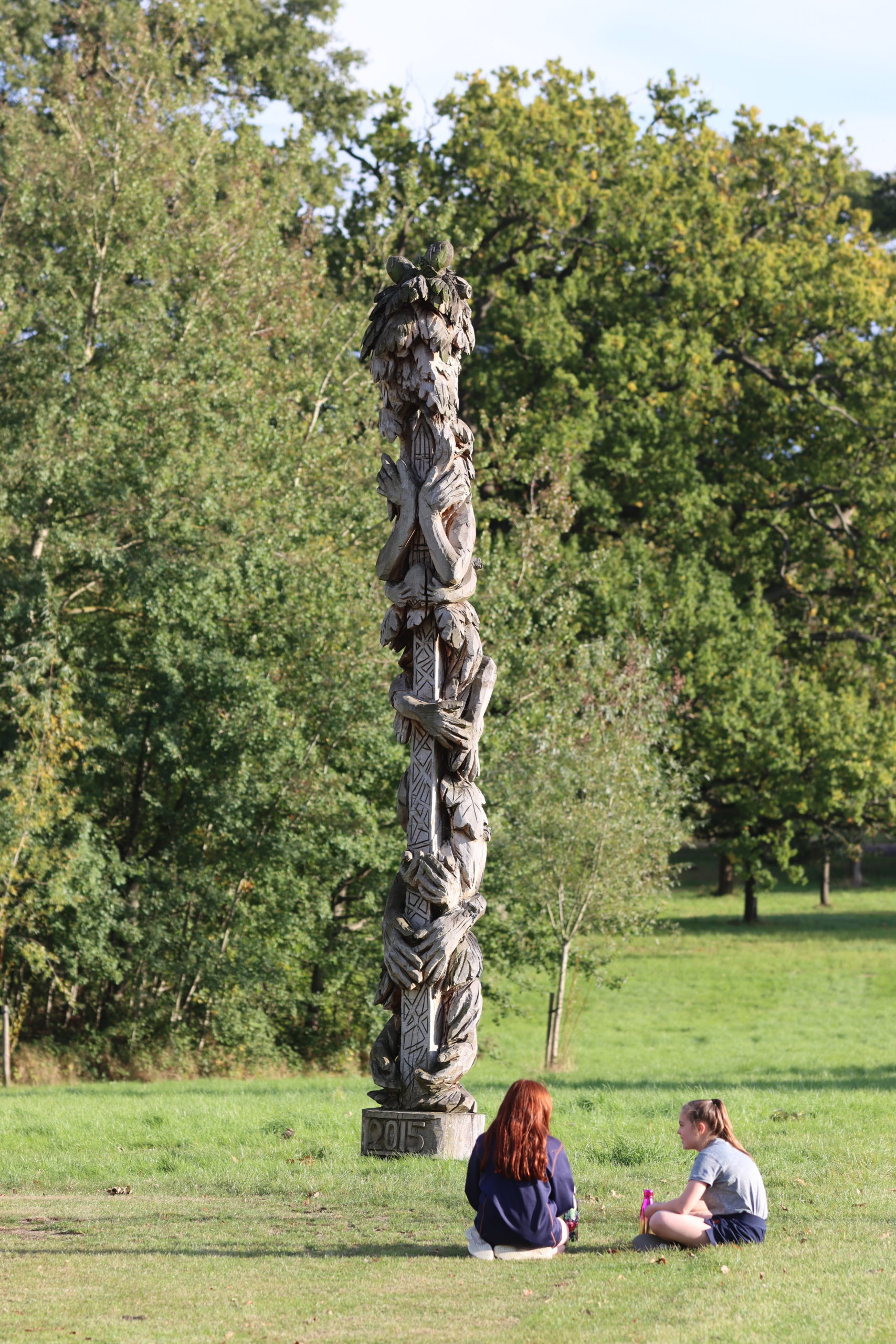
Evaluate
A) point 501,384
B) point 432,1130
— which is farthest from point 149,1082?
point 501,384

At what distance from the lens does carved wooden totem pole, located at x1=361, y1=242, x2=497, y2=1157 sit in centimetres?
942

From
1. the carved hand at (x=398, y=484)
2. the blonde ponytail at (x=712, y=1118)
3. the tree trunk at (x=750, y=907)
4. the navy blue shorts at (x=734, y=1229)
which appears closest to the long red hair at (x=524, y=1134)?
the blonde ponytail at (x=712, y=1118)

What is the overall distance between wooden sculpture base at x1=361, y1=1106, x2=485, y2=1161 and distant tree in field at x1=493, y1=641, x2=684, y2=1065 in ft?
34.5

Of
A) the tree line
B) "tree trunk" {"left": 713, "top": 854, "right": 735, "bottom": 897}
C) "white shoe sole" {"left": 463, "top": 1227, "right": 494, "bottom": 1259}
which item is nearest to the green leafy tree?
the tree line

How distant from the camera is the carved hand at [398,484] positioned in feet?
32.6

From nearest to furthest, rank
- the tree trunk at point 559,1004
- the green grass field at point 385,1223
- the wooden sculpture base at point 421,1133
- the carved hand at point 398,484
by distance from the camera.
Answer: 1. the green grass field at point 385,1223
2. the wooden sculpture base at point 421,1133
3. the carved hand at point 398,484
4. the tree trunk at point 559,1004

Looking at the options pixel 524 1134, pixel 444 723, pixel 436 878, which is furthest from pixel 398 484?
pixel 524 1134

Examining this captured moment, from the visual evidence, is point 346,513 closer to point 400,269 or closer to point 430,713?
point 400,269

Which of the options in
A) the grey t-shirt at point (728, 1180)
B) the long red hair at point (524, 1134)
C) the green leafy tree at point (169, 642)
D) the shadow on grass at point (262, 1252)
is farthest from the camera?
the green leafy tree at point (169, 642)

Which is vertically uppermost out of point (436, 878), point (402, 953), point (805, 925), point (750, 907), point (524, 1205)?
point (436, 878)

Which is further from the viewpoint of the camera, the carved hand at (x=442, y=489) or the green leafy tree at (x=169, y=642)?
the green leafy tree at (x=169, y=642)

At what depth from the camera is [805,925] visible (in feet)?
129

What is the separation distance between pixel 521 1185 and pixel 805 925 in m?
34.3

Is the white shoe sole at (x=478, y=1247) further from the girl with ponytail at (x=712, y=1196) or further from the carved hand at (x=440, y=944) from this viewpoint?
the carved hand at (x=440, y=944)
